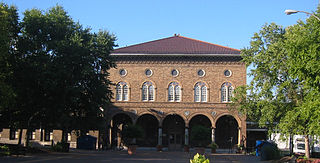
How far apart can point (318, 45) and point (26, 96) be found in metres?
19.9

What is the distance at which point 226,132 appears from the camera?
4294 cm

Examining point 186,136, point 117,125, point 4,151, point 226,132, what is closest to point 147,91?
point 117,125

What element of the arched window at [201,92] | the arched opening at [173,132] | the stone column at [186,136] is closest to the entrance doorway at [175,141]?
the arched opening at [173,132]

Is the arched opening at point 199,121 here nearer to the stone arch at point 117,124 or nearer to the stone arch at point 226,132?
the stone arch at point 226,132

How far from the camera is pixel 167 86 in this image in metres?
42.3

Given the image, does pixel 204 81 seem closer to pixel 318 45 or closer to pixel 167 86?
pixel 167 86

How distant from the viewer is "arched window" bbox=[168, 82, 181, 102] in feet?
139

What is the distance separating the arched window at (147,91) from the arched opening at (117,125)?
352 cm

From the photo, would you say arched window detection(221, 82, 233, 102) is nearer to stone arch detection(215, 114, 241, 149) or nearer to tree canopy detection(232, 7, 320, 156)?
stone arch detection(215, 114, 241, 149)

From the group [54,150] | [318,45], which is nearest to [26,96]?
[54,150]

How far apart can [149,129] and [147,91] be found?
4812mm

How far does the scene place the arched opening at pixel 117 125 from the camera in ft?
144

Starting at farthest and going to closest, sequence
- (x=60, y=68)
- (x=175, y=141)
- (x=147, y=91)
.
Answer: (x=175, y=141)
(x=147, y=91)
(x=60, y=68)

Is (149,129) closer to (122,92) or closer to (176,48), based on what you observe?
(122,92)
